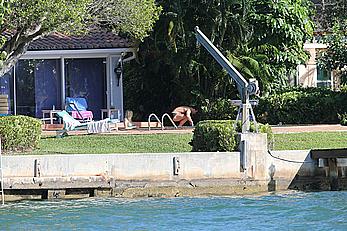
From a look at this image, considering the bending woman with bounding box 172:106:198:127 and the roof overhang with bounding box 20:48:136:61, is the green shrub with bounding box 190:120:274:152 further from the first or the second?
the roof overhang with bounding box 20:48:136:61

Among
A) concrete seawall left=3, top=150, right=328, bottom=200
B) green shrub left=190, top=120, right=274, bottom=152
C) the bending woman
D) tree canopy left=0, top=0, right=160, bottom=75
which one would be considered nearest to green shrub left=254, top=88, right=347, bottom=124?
the bending woman

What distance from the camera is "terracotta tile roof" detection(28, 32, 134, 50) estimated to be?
30.1 meters

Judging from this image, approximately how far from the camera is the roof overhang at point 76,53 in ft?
98.8

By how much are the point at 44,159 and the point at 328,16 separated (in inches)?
906

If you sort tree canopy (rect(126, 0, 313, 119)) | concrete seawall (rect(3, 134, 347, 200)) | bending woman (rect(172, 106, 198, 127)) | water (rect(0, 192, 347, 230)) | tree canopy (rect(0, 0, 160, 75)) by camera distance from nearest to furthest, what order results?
1. water (rect(0, 192, 347, 230))
2. concrete seawall (rect(3, 134, 347, 200))
3. tree canopy (rect(0, 0, 160, 75))
4. bending woman (rect(172, 106, 198, 127))
5. tree canopy (rect(126, 0, 313, 119))

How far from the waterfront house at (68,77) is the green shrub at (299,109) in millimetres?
5030

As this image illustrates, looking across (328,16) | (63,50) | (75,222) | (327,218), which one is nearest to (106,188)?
(75,222)

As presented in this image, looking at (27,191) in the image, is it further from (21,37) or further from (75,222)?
(21,37)

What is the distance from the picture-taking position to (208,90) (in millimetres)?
31109

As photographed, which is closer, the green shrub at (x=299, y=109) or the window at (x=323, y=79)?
the green shrub at (x=299, y=109)

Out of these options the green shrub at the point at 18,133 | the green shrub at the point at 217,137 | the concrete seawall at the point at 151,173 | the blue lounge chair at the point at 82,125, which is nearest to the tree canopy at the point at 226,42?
the blue lounge chair at the point at 82,125

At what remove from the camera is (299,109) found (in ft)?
98.7

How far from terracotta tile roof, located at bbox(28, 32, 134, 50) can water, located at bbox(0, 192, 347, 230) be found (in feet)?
34.9

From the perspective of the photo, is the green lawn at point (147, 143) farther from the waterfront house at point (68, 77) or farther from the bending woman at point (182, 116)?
the waterfront house at point (68, 77)
